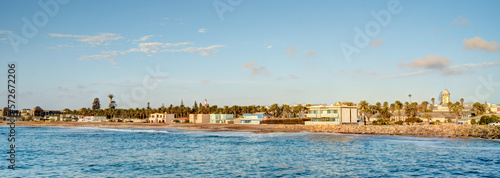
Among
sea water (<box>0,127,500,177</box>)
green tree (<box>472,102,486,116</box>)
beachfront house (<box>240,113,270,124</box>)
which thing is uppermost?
green tree (<box>472,102,486,116</box>)

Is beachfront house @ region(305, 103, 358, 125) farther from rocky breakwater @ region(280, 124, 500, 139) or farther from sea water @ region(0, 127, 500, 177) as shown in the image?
sea water @ region(0, 127, 500, 177)

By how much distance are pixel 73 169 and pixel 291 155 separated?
2323 centimetres

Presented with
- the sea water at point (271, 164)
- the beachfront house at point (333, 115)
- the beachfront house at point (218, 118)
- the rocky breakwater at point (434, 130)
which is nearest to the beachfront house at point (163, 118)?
the beachfront house at point (218, 118)

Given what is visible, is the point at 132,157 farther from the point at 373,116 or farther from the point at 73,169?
the point at 373,116

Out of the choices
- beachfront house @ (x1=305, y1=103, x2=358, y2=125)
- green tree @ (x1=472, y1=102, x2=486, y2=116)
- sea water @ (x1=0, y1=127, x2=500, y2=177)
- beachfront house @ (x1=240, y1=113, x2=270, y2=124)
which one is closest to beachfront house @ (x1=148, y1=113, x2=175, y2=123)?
beachfront house @ (x1=240, y1=113, x2=270, y2=124)

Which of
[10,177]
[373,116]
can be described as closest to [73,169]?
[10,177]

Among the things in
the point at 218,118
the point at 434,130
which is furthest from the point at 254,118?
the point at 434,130

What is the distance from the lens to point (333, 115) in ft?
369

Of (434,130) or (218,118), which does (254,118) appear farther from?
(434,130)

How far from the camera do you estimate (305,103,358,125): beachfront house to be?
4412 inches

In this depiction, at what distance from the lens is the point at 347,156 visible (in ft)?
135

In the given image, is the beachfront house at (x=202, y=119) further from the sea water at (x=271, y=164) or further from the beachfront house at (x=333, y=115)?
the sea water at (x=271, y=164)

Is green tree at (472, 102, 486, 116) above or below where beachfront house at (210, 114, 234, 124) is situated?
above

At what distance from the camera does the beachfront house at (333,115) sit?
112062 mm
